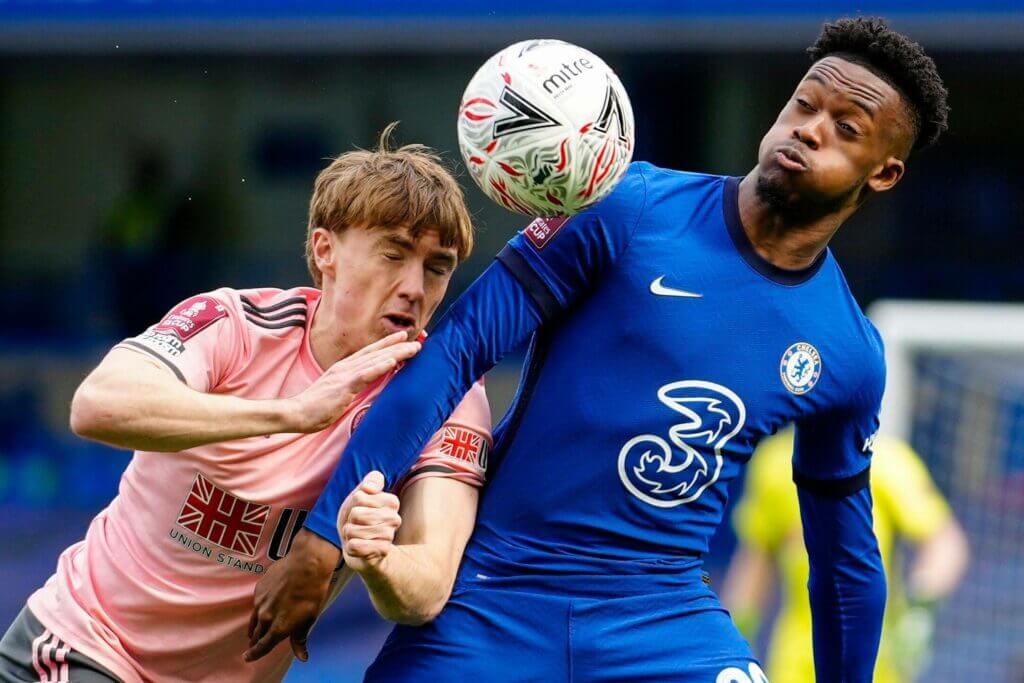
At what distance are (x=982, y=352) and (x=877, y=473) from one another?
1.74m

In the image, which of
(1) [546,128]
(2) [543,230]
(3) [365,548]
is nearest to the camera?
(3) [365,548]

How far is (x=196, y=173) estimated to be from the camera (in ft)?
54.3

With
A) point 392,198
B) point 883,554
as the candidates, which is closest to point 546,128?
point 392,198

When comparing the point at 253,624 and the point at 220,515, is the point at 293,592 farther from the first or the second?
the point at 220,515

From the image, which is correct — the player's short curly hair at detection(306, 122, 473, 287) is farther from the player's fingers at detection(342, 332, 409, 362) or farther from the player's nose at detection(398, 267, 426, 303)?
the player's fingers at detection(342, 332, 409, 362)

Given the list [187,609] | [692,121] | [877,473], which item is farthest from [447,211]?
[692,121]

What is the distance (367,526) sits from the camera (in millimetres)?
3416

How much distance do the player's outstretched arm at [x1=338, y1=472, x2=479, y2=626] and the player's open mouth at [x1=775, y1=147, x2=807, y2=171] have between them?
40.3 inches

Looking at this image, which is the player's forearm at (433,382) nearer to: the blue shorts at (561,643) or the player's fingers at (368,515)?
the player's fingers at (368,515)

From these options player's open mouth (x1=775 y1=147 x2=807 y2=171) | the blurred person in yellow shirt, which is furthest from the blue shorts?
the blurred person in yellow shirt

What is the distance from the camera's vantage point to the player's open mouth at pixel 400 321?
12.8ft

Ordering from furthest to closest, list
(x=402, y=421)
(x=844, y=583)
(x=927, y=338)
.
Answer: (x=927, y=338) → (x=844, y=583) → (x=402, y=421)

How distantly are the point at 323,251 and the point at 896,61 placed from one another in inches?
55.8

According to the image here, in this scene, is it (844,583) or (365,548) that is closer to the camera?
(365,548)
